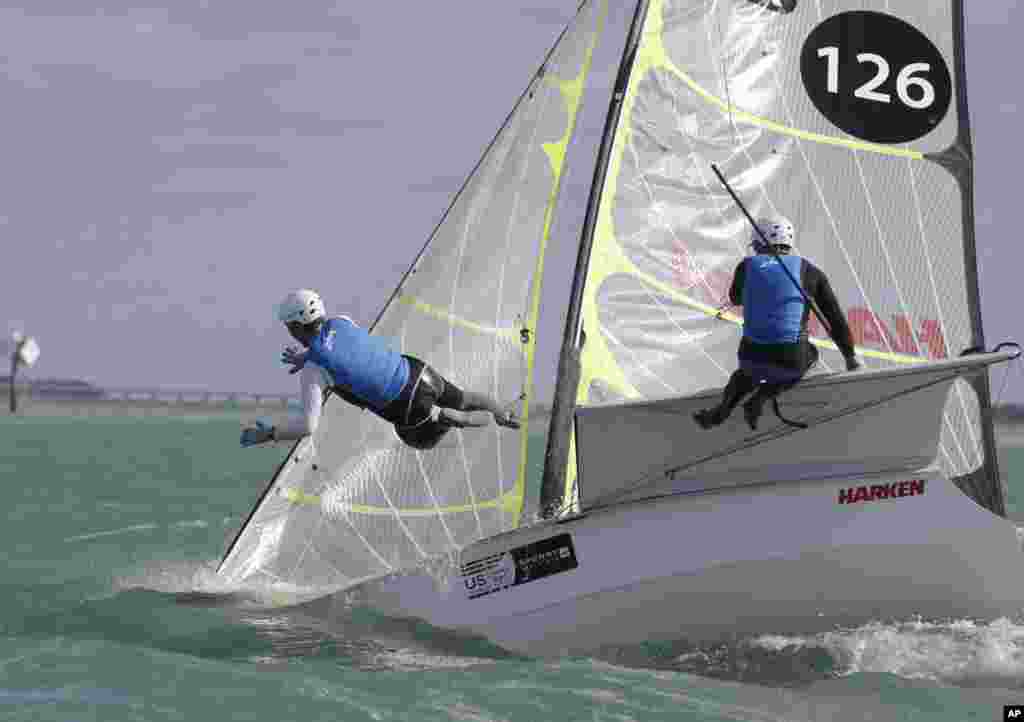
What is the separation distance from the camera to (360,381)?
11.0 m

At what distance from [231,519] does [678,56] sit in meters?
13.3

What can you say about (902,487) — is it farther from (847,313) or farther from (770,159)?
(770,159)

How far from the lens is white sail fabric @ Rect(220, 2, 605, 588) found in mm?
12289

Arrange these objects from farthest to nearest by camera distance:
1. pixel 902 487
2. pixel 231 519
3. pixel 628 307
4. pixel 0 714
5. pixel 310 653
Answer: pixel 231 519
pixel 628 307
pixel 310 653
pixel 902 487
pixel 0 714

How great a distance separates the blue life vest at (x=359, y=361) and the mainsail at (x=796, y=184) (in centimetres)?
175

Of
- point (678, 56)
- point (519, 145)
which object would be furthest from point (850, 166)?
point (519, 145)

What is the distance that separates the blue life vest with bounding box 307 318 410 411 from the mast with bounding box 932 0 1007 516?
4.75 meters

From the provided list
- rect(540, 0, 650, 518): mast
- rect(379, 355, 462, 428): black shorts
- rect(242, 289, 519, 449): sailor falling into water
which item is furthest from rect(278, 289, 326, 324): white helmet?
rect(540, 0, 650, 518): mast

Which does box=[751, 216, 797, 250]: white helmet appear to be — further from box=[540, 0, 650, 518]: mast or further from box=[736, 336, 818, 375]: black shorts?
box=[540, 0, 650, 518]: mast

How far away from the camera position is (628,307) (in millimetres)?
11930

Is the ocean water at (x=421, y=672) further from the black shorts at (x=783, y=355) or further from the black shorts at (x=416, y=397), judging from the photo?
the black shorts at (x=783, y=355)

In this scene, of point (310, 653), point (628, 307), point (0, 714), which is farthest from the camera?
point (628, 307)

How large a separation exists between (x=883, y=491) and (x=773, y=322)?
4.44ft

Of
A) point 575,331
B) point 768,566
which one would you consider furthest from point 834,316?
point 575,331
